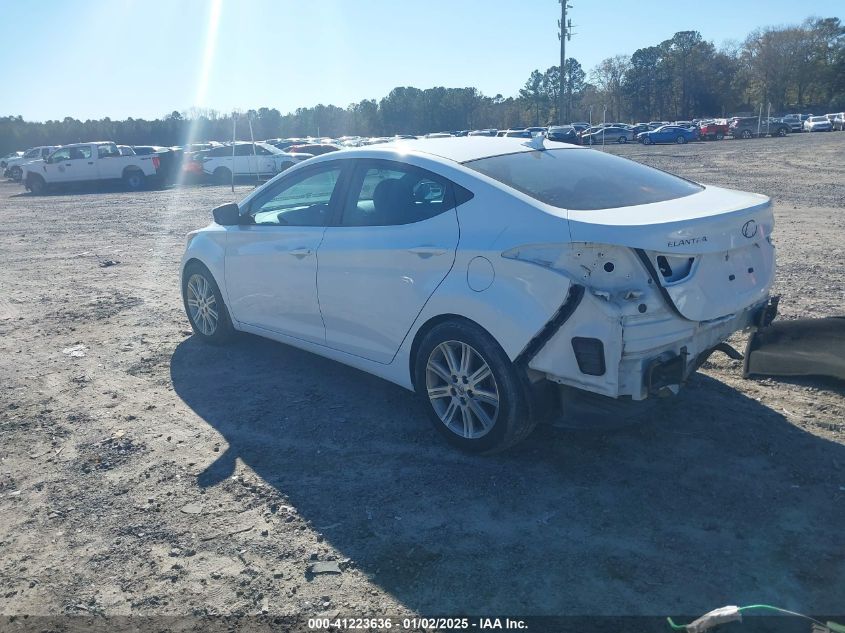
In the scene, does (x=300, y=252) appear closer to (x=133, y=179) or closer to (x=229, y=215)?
(x=229, y=215)

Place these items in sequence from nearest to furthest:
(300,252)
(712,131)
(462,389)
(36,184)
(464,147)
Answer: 1. (462,389)
2. (464,147)
3. (300,252)
4. (36,184)
5. (712,131)

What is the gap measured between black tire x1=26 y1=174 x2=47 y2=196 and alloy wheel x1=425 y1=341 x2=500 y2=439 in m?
31.2

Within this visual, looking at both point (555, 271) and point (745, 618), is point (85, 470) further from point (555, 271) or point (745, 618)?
point (745, 618)

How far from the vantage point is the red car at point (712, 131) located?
55.5m

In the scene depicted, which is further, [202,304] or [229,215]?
[202,304]

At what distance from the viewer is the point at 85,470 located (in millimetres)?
4438

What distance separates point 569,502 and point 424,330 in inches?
52.9

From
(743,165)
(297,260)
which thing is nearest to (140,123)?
(743,165)

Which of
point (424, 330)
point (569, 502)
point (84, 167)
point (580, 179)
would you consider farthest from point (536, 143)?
point (84, 167)

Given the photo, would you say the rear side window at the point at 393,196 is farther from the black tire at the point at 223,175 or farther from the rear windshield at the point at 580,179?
the black tire at the point at 223,175

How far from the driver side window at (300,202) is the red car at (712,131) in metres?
56.2

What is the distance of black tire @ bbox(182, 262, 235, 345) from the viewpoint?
6422 mm

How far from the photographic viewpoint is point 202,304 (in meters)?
6.65

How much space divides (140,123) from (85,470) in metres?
72.3
